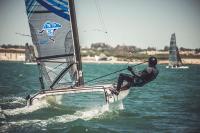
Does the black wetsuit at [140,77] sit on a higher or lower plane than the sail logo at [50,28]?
lower

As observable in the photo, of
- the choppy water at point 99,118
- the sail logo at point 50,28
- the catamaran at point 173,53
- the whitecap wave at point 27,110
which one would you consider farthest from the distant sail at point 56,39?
the catamaran at point 173,53

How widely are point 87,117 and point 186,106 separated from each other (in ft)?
22.2

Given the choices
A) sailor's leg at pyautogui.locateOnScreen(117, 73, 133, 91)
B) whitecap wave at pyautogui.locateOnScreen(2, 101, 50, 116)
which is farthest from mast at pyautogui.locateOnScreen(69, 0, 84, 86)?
sailor's leg at pyautogui.locateOnScreen(117, 73, 133, 91)

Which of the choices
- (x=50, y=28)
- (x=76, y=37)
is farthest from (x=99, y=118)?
(x=50, y=28)

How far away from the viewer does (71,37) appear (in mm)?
16875

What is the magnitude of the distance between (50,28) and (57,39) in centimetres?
64

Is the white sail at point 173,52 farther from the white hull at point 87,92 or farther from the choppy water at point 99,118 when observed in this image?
the white hull at point 87,92

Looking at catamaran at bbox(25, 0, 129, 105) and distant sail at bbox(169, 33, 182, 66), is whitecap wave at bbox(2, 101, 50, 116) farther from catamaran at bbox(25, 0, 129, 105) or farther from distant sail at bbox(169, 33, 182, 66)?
distant sail at bbox(169, 33, 182, 66)

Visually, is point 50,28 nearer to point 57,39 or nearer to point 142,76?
point 57,39

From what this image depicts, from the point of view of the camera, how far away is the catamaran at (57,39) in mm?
16781

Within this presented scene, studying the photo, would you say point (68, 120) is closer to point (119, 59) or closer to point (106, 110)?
point (106, 110)

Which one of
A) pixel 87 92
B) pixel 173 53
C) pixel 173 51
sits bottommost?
pixel 87 92

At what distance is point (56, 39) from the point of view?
17.2 metres

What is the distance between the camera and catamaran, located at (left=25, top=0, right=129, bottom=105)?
55.1 feet
